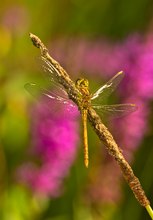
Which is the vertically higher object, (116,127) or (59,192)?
(116,127)

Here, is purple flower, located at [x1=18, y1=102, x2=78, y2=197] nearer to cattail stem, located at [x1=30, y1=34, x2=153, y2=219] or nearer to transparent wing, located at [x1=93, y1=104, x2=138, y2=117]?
transparent wing, located at [x1=93, y1=104, x2=138, y2=117]

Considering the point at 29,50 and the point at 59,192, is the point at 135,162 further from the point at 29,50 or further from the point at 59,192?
the point at 29,50

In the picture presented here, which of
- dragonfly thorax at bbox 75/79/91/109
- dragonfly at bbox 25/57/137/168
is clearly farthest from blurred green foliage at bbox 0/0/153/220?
dragonfly thorax at bbox 75/79/91/109

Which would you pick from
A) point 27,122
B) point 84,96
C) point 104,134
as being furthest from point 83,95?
point 27,122

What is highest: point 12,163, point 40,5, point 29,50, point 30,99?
point 40,5

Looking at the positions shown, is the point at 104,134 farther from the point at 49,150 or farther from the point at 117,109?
the point at 49,150

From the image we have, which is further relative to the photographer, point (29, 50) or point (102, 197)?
point (29, 50)

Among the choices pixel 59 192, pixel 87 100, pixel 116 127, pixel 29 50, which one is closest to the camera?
pixel 87 100

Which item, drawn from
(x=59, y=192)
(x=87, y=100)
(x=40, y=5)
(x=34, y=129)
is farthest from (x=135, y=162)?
(x=87, y=100)
